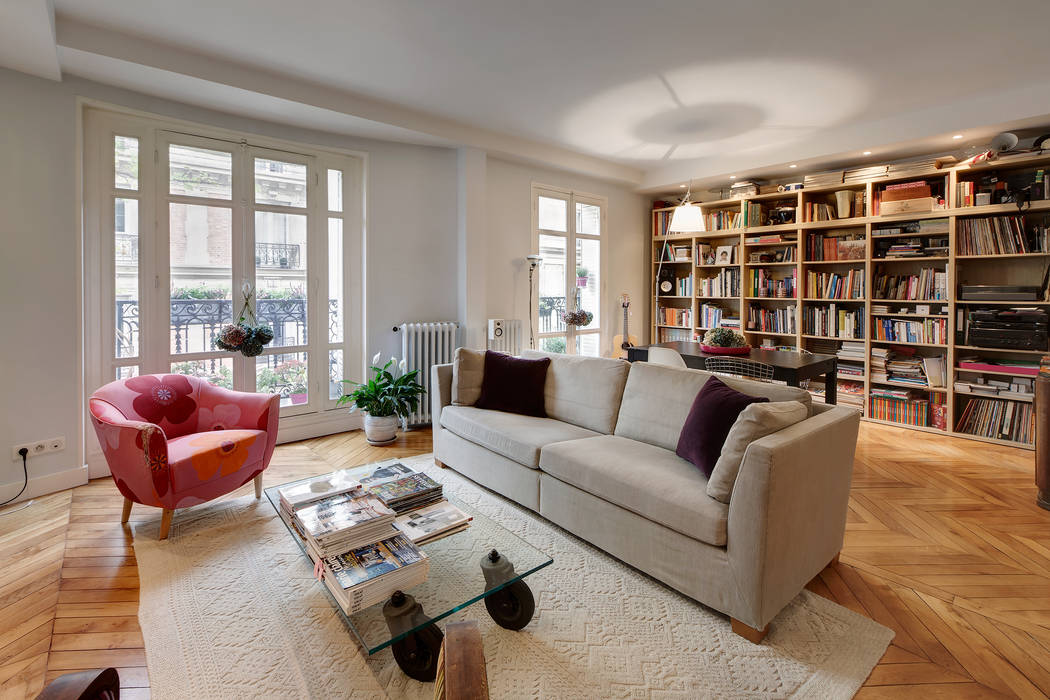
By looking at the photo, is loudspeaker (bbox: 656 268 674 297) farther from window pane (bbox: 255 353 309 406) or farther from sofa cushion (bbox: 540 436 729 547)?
window pane (bbox: 255 353 309 406)

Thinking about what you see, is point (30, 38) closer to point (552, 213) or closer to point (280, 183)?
point (280, 183)

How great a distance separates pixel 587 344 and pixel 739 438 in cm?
418

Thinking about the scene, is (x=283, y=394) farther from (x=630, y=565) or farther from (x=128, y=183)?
(x=630, y=565)

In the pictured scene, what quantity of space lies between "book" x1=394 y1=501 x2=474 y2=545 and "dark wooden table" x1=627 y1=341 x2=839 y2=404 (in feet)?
7.43

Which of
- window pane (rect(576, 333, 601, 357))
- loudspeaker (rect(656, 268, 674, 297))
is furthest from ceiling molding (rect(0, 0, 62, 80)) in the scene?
loudspeaker (rect(656, 268, 674, 297))

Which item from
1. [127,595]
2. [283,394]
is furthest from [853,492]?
[283,394]

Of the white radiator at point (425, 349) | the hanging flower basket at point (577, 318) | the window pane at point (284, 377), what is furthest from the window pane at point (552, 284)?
the window pane at point (284, 377)

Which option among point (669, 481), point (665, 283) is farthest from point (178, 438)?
point (665, 283)

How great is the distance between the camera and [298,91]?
3.44 meters

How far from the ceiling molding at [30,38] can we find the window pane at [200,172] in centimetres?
69

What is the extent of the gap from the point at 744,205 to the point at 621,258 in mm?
1470

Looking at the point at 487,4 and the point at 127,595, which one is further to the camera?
the point at 487,4

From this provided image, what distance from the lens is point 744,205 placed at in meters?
5.41

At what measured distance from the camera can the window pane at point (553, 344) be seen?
5.55 meters
